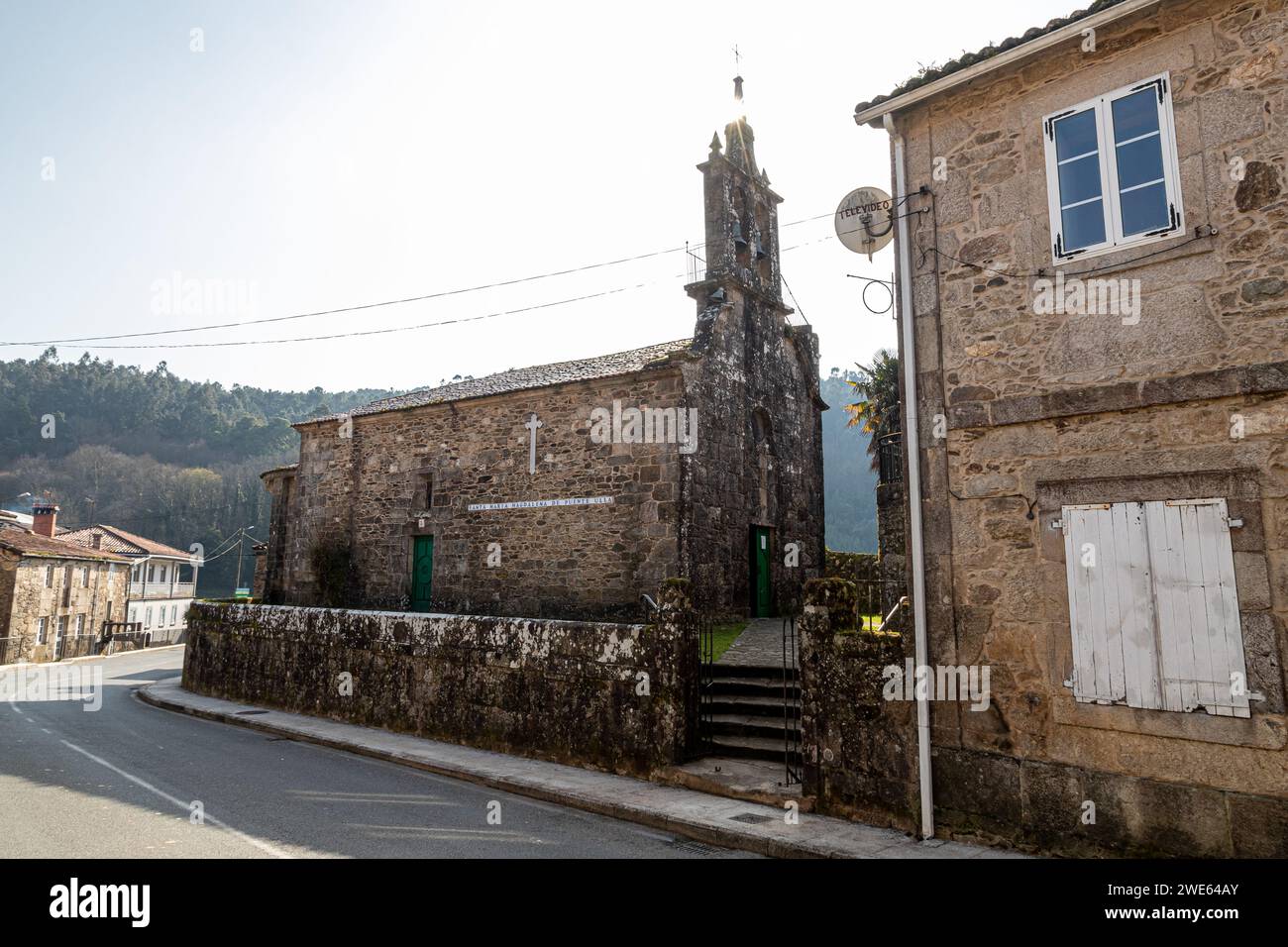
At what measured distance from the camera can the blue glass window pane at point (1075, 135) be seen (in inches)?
251

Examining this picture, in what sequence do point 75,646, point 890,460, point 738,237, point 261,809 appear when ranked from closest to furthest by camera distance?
point 261,809 → point 738,237 → point 890,460 → point 75,646

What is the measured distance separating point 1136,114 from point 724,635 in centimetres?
1002

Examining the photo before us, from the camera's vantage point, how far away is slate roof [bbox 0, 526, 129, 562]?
29.8m

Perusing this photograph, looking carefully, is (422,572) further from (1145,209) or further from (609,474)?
(1145,209)

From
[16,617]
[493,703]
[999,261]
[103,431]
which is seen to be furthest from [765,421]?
[103,431]

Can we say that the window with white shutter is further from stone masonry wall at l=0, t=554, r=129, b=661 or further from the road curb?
stone masonry wall at l=0, t=554, r=129, b=661

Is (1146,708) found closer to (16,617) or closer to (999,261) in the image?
(999,261)

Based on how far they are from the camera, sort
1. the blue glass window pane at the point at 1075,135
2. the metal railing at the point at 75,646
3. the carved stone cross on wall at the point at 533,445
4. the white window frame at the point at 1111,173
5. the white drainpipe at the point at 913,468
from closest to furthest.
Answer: the white window frame at the point at 1111,173 < the blue glass window pane at the point at 1075,135 < the white drainpipe at the point at 913,468 < the carved stone cross on wall at the point at 533,445 < the metal railing at the point at 75,646

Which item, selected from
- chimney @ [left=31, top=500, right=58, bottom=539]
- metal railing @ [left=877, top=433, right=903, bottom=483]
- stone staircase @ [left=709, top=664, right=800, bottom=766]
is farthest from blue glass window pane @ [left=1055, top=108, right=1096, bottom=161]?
chimney @ [left=31, top=500, right=58, bottom=539]

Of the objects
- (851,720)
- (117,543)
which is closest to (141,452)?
(117,543)

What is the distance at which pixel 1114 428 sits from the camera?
6.01m

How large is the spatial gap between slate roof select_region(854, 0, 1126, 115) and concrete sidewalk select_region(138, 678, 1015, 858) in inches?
Answer: 262

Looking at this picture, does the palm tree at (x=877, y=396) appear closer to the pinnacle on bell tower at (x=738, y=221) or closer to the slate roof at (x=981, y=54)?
the pinnacle on bell tower at (x=738, y=221)

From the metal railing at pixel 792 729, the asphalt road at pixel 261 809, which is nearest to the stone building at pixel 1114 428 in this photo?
the metal railing at pixel 792 729
